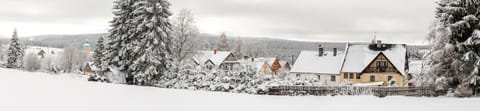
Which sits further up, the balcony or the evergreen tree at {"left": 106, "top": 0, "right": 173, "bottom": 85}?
the evergreen tree at {"left": 106, "top": 0, "right": 173, "bottom": 85}

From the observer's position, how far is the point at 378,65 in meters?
40.4

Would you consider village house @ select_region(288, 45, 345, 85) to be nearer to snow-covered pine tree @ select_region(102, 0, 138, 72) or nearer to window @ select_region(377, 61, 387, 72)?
window @ select_region(377, 61, 387, 72)

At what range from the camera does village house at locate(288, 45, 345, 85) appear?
42.2m

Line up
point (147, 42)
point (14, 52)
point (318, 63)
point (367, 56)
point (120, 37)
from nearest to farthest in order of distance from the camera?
point (147, 42)
point (120, 37)
point (367, 56)
point (318, 63)
point (14, 52)

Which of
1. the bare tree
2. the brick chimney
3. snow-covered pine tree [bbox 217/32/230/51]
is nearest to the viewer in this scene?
the bare tree

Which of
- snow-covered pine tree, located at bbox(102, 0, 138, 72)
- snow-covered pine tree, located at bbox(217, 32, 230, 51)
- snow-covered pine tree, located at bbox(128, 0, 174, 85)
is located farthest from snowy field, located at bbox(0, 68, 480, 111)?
snow-covered pine tree, located at bbox(217, 32, 230, 51)

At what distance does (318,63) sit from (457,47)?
1090 inches

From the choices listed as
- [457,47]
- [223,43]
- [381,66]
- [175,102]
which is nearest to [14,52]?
[223,43]

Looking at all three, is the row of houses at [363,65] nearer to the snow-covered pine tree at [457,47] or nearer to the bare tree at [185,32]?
the bare tree at [185,32]

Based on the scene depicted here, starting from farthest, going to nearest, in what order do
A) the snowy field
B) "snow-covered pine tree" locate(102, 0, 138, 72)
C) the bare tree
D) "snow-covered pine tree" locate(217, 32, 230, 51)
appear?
"snow-covered pine tree" locate(217, 32, 230, 51) → the bare tree → "snow-covered pine tree" locate(102, 0, 138, 72) → the snowy field

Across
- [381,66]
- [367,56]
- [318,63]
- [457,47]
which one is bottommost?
[381,66]

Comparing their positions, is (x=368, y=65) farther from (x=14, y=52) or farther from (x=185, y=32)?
(x=14, y=52)

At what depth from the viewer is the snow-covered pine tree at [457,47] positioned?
52.1ft

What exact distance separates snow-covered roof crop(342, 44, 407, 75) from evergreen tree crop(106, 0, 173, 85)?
21636 mm
